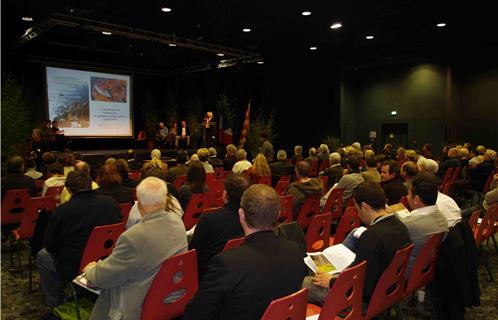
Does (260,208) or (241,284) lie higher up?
(260,208)

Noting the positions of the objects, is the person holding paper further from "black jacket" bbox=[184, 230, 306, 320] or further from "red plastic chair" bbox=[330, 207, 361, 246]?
"red plastic chair" bbox=[330, 207, 361, 246]

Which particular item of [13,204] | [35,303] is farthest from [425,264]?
[13,204]

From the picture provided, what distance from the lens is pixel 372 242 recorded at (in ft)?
8.41

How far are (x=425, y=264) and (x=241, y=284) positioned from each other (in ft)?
5.71

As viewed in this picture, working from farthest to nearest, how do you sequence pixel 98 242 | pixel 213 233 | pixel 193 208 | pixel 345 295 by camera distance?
pixel 193 208
pixel 98 242
pixel 213 233
pixel 345 295

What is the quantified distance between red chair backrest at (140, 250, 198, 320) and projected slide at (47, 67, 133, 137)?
44.4ft

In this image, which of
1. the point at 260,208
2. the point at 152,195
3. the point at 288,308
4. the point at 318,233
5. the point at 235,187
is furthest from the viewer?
the point at 318,233

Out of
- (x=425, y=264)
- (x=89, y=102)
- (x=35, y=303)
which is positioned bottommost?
(x=35, y=303)

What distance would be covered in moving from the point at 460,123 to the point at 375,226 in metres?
15.2

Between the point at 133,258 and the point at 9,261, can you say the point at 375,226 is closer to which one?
the point at 133,258

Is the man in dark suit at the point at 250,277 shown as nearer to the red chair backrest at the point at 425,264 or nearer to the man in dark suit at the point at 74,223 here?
the red chair backrest at the point at 425,264

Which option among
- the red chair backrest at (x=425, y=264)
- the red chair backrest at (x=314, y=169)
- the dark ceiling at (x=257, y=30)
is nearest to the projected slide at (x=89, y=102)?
the dark ceiling at (x=257, y=30)

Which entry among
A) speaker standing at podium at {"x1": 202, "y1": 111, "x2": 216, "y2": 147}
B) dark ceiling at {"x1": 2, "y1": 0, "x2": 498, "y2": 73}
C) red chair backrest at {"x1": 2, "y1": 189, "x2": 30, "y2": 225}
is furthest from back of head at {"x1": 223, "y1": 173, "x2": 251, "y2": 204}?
speaker standing at podium at {"x1": 202, "y1": 111, "x2": 216, "y2": 147}

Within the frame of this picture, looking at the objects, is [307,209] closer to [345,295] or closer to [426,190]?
[426,190]
